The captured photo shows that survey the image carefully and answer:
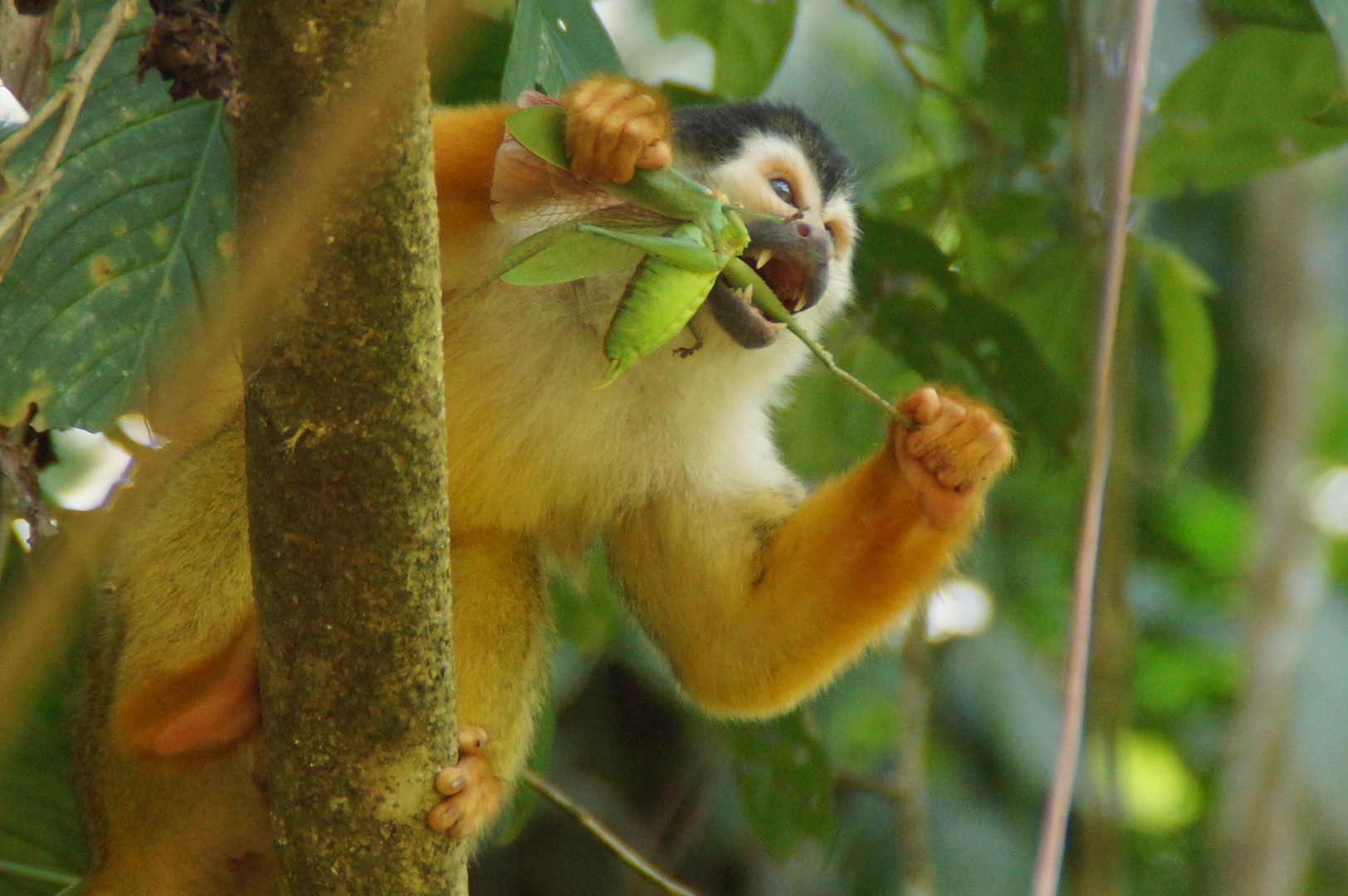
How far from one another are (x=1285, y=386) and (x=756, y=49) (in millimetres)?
2905

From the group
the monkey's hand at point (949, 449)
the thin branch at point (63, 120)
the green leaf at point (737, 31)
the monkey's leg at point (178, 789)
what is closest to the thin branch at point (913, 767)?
the monkey's hand at point (949, 449)

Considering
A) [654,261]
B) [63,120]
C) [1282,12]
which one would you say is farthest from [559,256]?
[1282,12]

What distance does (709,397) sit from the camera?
2736mm

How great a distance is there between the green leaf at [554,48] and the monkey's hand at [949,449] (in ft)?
3.04

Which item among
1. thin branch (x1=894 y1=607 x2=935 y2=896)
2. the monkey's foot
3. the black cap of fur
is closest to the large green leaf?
the monkey's foot

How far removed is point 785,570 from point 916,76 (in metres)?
1.44

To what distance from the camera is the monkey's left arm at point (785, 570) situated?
99.9 inches

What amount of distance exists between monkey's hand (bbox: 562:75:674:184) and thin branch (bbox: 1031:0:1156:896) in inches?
26.4

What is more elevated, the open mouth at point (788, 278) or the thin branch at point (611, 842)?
the open mouth at point (788, 278)

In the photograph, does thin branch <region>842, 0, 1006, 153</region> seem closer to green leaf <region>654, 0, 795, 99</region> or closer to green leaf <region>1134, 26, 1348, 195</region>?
green leaf <region>654, 0, 795, 99</region>

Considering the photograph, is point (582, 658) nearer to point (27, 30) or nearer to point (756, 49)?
point (756, 49)

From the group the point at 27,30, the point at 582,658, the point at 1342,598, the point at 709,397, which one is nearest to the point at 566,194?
the point at 709,397

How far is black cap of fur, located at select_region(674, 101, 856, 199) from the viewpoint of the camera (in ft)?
8.66

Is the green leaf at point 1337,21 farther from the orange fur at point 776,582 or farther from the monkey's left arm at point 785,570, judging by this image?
the orange fur at point 776,582
